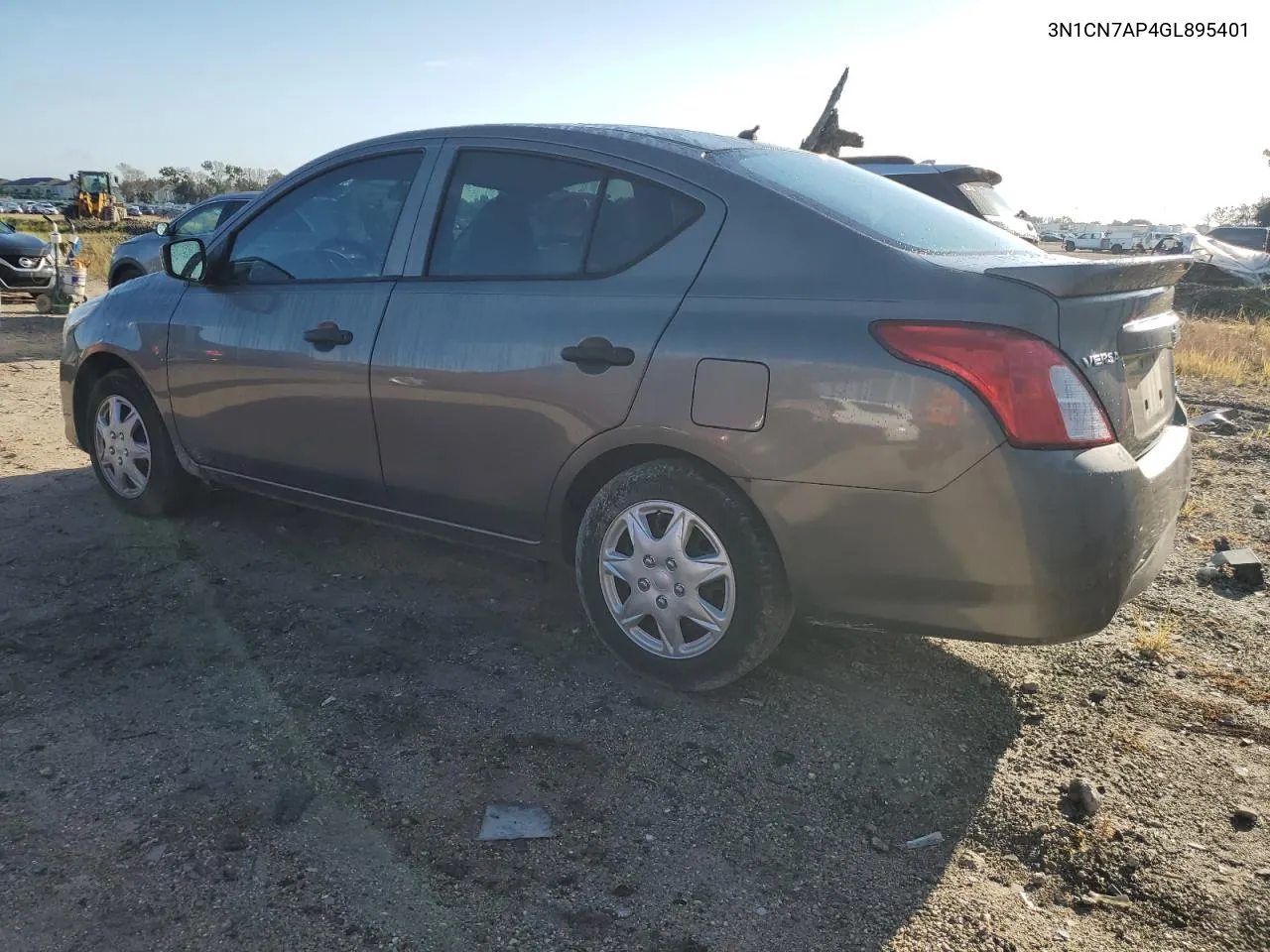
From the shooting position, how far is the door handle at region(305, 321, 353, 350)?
147 inches

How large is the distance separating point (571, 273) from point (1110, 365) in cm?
161

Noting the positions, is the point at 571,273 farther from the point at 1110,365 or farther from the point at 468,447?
the point at 1110,365

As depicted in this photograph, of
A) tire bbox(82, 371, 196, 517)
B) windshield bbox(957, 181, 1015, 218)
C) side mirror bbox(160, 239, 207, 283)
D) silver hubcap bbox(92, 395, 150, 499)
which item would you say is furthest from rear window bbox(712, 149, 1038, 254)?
windshield bbox(957, 181, 1015, 218)

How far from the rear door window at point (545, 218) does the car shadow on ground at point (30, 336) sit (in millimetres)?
6528

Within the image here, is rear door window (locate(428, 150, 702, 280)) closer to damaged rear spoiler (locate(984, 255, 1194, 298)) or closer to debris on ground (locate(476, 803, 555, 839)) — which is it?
damaged rear spoiler (locate(984, 255, 1194, 298))

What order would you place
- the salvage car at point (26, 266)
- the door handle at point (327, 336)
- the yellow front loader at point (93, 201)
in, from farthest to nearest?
the yellow front loader at point (93, 201) < the salvage car at point (26, 266) < the door handle at point (327, 336)

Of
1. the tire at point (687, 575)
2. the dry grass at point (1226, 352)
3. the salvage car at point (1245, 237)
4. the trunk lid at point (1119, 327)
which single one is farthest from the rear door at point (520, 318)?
the salvage car at point (1245, 237)

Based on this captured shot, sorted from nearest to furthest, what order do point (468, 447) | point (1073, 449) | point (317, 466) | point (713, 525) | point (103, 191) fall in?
point (1073, 449)
point (713, 525)
point (468, 447)
point (317, 466)
point (103, 191)

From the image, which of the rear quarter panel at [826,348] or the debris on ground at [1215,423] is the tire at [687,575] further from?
the debris on ground at [1215,423]

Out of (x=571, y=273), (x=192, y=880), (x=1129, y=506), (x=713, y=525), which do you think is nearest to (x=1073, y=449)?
(x=1129, y=506)

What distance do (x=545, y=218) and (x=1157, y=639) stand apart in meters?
2.60

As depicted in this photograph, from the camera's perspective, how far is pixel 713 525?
2969 millimetres

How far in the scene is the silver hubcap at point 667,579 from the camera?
3031 millimetres

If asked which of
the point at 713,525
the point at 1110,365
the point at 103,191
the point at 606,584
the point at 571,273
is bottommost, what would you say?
the point at 606,584
